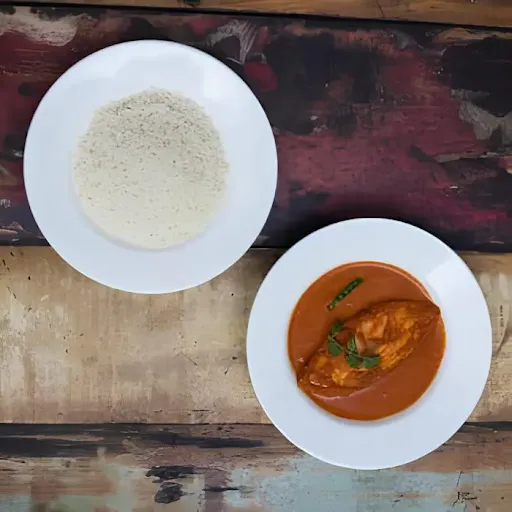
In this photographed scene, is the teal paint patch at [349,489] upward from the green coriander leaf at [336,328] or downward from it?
downward

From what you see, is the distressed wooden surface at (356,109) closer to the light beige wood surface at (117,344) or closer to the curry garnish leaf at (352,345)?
the light beige wood surface at (117,344)

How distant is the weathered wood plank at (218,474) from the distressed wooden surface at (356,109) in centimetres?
38

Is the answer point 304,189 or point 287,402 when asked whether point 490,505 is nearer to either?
point 287,402

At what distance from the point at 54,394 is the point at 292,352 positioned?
457 mm

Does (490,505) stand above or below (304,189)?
Result: below

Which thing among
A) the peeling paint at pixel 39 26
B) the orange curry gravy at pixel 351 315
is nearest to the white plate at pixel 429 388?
the orange curry gravy at pixel 351 315

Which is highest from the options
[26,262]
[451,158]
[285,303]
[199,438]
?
[451,158]

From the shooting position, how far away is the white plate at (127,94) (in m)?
1.12

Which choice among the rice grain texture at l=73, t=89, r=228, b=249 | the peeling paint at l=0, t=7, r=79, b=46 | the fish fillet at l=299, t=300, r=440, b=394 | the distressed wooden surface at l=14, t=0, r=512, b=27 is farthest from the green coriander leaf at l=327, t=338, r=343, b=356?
the peeling paint at l=0, t=7, r=79, b=46

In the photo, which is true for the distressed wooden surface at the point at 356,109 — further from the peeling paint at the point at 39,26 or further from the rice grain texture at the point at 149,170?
the rice grain texture at the point at 149,170

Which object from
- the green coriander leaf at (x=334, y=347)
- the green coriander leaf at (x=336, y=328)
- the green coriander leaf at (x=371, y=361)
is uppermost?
the green coriander leaf at (x=336, y=328)

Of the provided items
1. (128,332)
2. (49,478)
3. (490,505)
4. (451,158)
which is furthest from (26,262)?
(490,505)

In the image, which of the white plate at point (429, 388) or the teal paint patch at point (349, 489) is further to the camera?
the teal paint patch at point (349, 489)

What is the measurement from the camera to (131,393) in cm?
126
